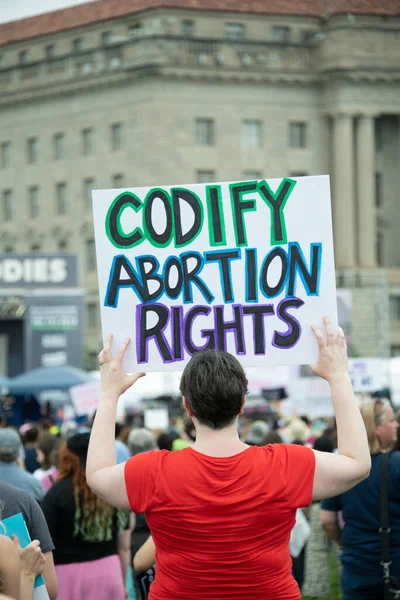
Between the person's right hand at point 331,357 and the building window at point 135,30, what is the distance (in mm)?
77990

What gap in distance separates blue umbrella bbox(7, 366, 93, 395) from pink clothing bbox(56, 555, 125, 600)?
64.0 ft

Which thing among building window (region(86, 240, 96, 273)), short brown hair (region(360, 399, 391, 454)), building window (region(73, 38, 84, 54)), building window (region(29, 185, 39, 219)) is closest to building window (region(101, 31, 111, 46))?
building window (region(73, 38, 84, 54))

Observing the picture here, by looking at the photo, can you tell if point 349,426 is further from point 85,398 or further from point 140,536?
point 85,398

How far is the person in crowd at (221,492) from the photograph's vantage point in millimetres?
4277

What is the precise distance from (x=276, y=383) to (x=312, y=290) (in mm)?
33229

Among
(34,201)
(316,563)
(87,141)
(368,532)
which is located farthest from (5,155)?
(368,532)

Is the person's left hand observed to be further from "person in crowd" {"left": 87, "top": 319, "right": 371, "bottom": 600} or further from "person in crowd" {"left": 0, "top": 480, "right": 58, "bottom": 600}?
"person in crowd" {"left": 0, "top": 480, "right": 58, "bottom": 600}

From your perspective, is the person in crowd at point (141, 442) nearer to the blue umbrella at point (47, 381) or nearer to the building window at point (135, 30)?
the blue umbrella at point (47, 381)

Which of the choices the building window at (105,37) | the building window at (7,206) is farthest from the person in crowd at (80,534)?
the building window at (7,206)

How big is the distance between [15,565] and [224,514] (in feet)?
2.02

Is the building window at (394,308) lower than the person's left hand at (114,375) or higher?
lower

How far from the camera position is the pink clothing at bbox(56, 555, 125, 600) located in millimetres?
7074

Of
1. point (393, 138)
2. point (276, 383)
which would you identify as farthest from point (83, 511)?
point (393, 138)

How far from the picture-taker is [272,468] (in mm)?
4316
